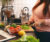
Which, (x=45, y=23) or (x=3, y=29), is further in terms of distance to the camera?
(x=3, y=29)

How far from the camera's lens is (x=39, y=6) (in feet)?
2.36

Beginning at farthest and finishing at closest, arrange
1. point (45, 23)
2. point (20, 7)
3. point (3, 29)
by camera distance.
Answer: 1. point (20, 7)
2. point (3, 29)
3. point (45, 23)

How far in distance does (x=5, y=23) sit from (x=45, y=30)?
32cm

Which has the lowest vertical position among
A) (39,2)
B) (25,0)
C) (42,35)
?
(42,35)

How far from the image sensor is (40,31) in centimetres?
75

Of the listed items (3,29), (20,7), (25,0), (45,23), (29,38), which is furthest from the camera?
(20,7)

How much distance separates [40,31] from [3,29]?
0.28m

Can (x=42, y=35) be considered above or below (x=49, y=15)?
below

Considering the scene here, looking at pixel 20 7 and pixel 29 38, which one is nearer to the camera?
pixel 29 38

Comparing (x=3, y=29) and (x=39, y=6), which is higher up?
(x=39, y=6)

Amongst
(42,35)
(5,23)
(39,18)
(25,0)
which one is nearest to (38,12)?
(39,18)

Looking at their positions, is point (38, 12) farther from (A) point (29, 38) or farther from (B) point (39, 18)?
(A) point (29, 38)

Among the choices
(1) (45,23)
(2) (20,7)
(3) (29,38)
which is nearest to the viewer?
(3) (29,38)

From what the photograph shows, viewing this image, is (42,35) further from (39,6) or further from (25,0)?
(25,0)
